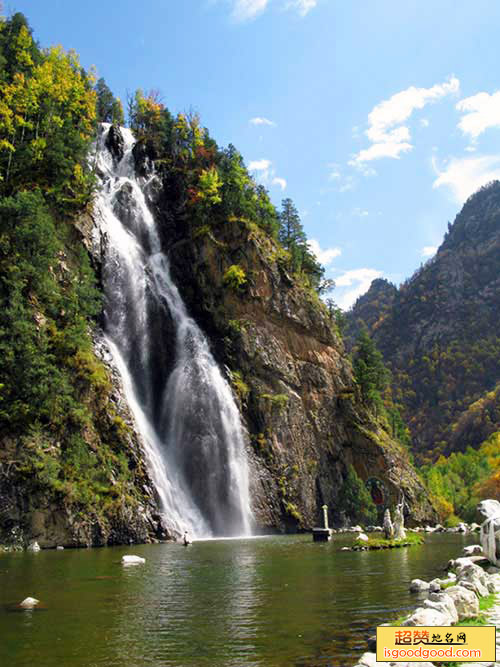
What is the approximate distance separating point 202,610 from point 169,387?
38284mm

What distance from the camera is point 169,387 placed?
172 feet

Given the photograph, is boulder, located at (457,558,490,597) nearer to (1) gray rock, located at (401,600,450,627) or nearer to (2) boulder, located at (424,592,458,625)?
(2) boulder, located at (424,592,458,625)

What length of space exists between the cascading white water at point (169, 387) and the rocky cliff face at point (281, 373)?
9.63 feet

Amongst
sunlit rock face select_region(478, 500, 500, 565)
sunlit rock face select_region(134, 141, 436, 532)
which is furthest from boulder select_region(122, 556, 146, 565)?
sunlit rock face select_region(134, 141, 436, 532)

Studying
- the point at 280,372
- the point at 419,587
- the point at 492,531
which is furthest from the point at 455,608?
the point at 280,372

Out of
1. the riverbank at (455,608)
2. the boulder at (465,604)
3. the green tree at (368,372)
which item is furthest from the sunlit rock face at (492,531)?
the green tree at (368,372)

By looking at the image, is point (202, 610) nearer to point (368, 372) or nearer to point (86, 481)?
point (86, 481)

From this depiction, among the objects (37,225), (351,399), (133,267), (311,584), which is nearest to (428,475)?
(351,399)

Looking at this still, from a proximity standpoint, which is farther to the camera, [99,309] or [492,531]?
[99,309]

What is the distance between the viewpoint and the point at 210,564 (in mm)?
24469

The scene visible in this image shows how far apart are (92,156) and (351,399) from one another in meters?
37.7

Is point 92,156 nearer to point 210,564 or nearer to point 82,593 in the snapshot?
point 210,564

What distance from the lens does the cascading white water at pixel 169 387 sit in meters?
47.0

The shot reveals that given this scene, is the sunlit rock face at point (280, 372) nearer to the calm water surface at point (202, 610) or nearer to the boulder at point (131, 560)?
the boulder at point (131, 560)
